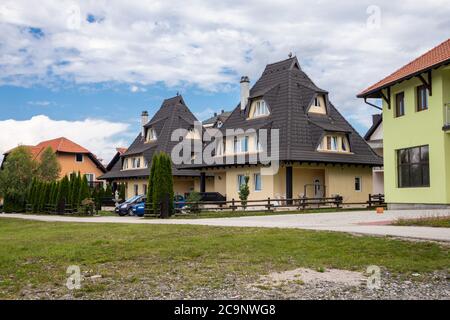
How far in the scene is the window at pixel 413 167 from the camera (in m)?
26.4

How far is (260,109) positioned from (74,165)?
1283 inches

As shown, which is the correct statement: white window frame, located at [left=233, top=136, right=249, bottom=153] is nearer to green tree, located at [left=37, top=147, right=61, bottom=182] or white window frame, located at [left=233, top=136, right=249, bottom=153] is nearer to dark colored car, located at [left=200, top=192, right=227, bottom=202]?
dark colored car, located at [left=200, top=192, right=227, bottom=202]

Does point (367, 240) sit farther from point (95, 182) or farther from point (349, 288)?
point (95, 182)

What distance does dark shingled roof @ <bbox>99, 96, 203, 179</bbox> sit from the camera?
2014 inches

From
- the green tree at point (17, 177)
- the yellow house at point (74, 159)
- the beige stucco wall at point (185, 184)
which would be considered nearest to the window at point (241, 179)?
the beige stucco wall at point (185, 184)

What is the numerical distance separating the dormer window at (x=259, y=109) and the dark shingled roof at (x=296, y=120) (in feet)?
1.56

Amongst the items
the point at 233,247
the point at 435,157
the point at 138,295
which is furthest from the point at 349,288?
the point at 435,157

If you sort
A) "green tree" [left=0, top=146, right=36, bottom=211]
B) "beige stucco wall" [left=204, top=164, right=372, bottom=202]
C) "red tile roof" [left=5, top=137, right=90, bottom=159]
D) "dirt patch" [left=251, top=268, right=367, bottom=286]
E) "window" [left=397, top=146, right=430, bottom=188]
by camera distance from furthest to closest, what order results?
"red tile roof" [left=5, top=137, right=90, bottom=159], "green tree" [left=0, top=146, right=36, bottom=211], "beige stucco wall" [left=204, top=164, right=372, bottom=202], "window" [left=397, top=146, right=430, bottom=188], "dirt patch" [left=251, top=268, right=367, bottom=286]

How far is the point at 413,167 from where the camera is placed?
90.0 ft

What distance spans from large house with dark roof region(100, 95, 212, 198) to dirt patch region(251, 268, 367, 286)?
38.6 metres

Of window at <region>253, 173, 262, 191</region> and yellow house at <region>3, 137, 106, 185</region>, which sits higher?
yellow house at <region>3, 137, 106, 185</region>

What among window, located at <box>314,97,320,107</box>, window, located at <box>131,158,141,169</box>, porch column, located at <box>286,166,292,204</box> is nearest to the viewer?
porch column, located at <box>286,166,292,204</box>

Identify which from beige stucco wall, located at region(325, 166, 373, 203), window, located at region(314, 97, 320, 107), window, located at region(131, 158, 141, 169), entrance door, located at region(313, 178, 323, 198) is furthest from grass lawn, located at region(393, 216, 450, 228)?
window, located at region(131, 158, 141, 169)

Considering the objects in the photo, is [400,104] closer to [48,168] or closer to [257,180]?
[257,180]
